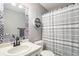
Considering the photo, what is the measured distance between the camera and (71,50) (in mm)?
1195

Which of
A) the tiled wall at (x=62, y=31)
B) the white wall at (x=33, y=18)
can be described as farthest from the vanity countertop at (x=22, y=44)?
the tiled wall at (x=62, y=31)

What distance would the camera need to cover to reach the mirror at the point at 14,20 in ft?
3.52

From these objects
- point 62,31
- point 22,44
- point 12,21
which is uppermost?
point 12,21

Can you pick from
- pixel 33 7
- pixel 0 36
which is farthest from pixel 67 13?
pixel 0 36

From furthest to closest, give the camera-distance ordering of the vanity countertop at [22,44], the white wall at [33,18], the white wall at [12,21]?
the white wall at [33,18], the white wall at [12,21], the vanity countertop at [22,44]

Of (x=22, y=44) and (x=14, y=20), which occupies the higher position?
(x=14, y=20)

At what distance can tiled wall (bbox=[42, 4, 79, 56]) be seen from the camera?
3.75ft

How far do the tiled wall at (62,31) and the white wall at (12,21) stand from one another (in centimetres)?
55

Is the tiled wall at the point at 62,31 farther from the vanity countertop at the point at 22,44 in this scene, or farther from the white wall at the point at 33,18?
the vanity countertop at the point at 22,44

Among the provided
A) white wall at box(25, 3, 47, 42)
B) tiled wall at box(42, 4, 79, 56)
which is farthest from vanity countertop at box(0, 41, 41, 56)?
tiled wall at box(42, 4, 79, 56)

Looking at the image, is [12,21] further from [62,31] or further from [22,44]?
[62,31]

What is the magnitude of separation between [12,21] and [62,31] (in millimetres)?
1058

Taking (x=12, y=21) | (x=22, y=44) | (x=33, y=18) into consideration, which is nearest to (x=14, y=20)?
(x=12, y=21)

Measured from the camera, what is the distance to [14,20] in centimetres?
112
